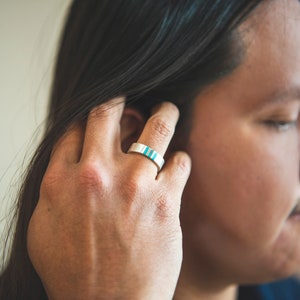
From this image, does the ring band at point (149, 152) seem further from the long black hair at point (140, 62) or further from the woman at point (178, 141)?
the long black hair at point (140, 62)

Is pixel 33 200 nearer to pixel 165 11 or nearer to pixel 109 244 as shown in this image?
pixel 109 244

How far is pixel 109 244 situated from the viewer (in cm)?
57

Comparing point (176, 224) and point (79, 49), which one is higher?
point (79, 49)

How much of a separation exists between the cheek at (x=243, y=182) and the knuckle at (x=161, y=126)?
8cm

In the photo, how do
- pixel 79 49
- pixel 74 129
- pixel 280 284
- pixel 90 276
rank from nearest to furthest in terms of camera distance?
pixel 90 276, pixel 74 129, pixel 79 49, pixel 280 284

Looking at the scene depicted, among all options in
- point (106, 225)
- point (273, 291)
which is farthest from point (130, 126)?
point (273, 291)

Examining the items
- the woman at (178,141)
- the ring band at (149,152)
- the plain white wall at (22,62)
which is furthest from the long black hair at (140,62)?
the plain white wall at (22,62)

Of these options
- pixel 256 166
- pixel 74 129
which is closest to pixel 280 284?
pixel 256 166

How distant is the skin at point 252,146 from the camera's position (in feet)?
2.29

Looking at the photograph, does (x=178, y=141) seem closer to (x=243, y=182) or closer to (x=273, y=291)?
(x=243, y=182)

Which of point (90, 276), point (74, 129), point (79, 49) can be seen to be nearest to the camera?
point (90, 276)

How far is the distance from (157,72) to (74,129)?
0.17 m

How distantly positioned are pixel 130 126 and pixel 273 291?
0.76 m

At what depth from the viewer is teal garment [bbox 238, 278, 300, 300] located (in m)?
1.12
